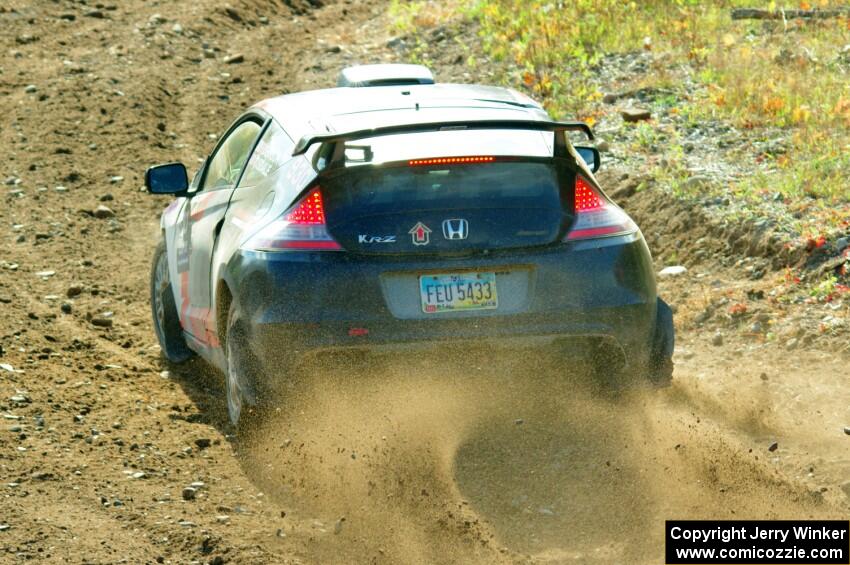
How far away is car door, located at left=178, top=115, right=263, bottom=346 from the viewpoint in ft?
23.8

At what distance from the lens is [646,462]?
6.28m

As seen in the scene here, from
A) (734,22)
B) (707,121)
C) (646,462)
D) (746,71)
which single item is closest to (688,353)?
(646,462)

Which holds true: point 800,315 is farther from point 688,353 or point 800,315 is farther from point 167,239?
point 167,239

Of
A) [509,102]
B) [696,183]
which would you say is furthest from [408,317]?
[696,183]

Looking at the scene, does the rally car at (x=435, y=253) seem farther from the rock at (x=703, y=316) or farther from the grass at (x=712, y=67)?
the grass at (x=712, y=67)

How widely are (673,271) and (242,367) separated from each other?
444cm

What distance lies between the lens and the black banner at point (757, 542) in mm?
5129

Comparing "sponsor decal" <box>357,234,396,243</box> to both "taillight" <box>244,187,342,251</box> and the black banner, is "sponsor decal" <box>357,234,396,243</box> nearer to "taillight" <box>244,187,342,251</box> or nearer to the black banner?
"taillight" <box>244,187,342,251</box>

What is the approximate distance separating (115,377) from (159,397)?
18.8 inches

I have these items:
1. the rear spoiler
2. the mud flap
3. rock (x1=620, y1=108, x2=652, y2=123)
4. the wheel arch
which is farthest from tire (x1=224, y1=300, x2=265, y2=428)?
rock (x1=620, y1=108, x2=652, y2=123)

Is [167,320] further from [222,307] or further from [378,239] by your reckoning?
[378,239]

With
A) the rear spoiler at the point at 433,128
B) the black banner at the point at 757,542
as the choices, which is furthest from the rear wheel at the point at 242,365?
the black banner at the point at 757,542

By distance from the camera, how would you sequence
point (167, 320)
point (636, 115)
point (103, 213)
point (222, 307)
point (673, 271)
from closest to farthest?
point (222, 307), point (167, 320), point (673, 271), point (636, 115), point (103, 213)

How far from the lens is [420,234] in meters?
5.99
